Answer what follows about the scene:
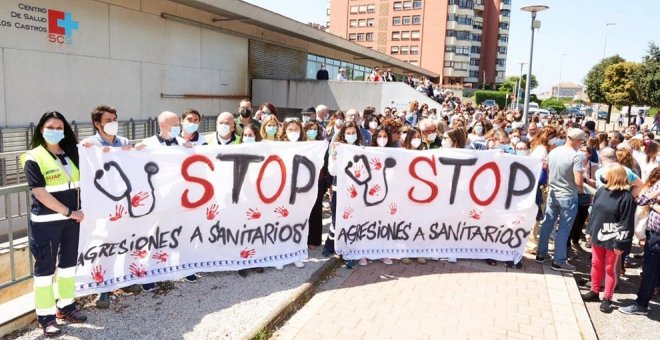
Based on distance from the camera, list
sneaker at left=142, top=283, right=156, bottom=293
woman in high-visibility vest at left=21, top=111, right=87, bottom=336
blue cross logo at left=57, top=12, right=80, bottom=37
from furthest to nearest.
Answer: blue cross logo at left=57, top=12, right=80, bottom=37
sneaker at left=142, top=283, right=156, bottom=293
woman in high-visibility vest at left=21, top=111, right=87, bottom=336

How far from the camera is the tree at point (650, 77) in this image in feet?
102

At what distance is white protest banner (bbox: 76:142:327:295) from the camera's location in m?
4.35

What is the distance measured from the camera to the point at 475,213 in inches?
244

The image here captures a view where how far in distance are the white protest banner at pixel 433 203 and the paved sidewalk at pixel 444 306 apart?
264mm

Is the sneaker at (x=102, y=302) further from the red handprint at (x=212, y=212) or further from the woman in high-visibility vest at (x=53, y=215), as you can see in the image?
the red handprint at (x=212, y=212)

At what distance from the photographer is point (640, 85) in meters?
32.6

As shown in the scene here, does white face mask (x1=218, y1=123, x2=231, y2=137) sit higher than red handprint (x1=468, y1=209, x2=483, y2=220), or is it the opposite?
white face mask (x1=218, y1=123, x2=231, y2=137)

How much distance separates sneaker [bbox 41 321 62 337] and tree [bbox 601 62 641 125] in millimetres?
45736

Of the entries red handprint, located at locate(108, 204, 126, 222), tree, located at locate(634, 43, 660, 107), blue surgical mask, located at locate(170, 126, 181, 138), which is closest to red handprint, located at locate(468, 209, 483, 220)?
blue surgical mask, located at locate(170, 126, 181, 138)

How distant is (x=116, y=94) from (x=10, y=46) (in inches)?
120

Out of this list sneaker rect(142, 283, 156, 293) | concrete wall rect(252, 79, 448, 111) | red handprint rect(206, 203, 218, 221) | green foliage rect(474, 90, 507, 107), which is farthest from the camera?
green foliage rect(474, 90, 507, 107)

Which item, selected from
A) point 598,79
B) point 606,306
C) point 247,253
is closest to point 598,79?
point 598,79

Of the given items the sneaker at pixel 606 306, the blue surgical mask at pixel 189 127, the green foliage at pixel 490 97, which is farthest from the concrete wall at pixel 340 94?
the green foliage at pixel 490 97

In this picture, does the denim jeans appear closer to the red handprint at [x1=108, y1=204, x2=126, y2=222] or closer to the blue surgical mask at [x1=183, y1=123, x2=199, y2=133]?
the blue surgical mask at [x1=183, y1=123, x2=199, y2=133]
